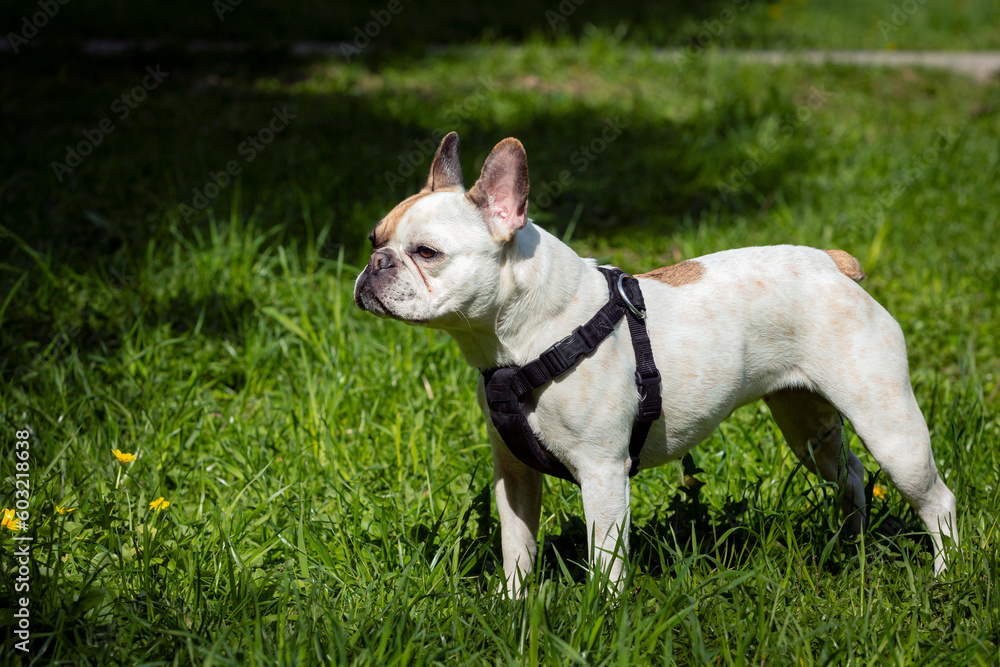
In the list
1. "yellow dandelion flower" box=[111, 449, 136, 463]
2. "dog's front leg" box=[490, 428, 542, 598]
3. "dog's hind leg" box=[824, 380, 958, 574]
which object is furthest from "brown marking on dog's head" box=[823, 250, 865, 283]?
"yellow dandelion flower" box=[111, 449, 136, 463]

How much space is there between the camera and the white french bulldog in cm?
232

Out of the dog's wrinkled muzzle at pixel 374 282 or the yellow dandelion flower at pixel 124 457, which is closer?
the dog's wrinkled muzzle at pixel 374 282

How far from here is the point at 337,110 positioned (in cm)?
716

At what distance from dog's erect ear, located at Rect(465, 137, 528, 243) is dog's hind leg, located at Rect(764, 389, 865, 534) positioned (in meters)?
1.19

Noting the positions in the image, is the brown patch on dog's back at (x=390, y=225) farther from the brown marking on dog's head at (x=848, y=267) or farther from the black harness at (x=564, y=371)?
the brown marking on dog's head at (x=848, y=267)

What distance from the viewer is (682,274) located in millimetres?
2621

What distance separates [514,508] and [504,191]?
1007mm

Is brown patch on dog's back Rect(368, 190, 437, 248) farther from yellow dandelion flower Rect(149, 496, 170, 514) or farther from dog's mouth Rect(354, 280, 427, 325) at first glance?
yellow dandelion flower Rect(149, 496, 170, 514)

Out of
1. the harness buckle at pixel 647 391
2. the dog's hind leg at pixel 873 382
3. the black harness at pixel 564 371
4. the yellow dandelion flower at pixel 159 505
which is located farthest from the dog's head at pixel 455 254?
the yellow dandelion flower at pixel 159 505

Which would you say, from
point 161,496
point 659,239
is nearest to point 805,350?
point 161,496

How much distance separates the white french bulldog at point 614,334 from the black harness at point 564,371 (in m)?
0.03

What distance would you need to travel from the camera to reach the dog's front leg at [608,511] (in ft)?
7.75

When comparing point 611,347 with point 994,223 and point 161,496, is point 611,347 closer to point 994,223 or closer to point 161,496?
point 161,496

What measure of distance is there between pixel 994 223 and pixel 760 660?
173 inches
